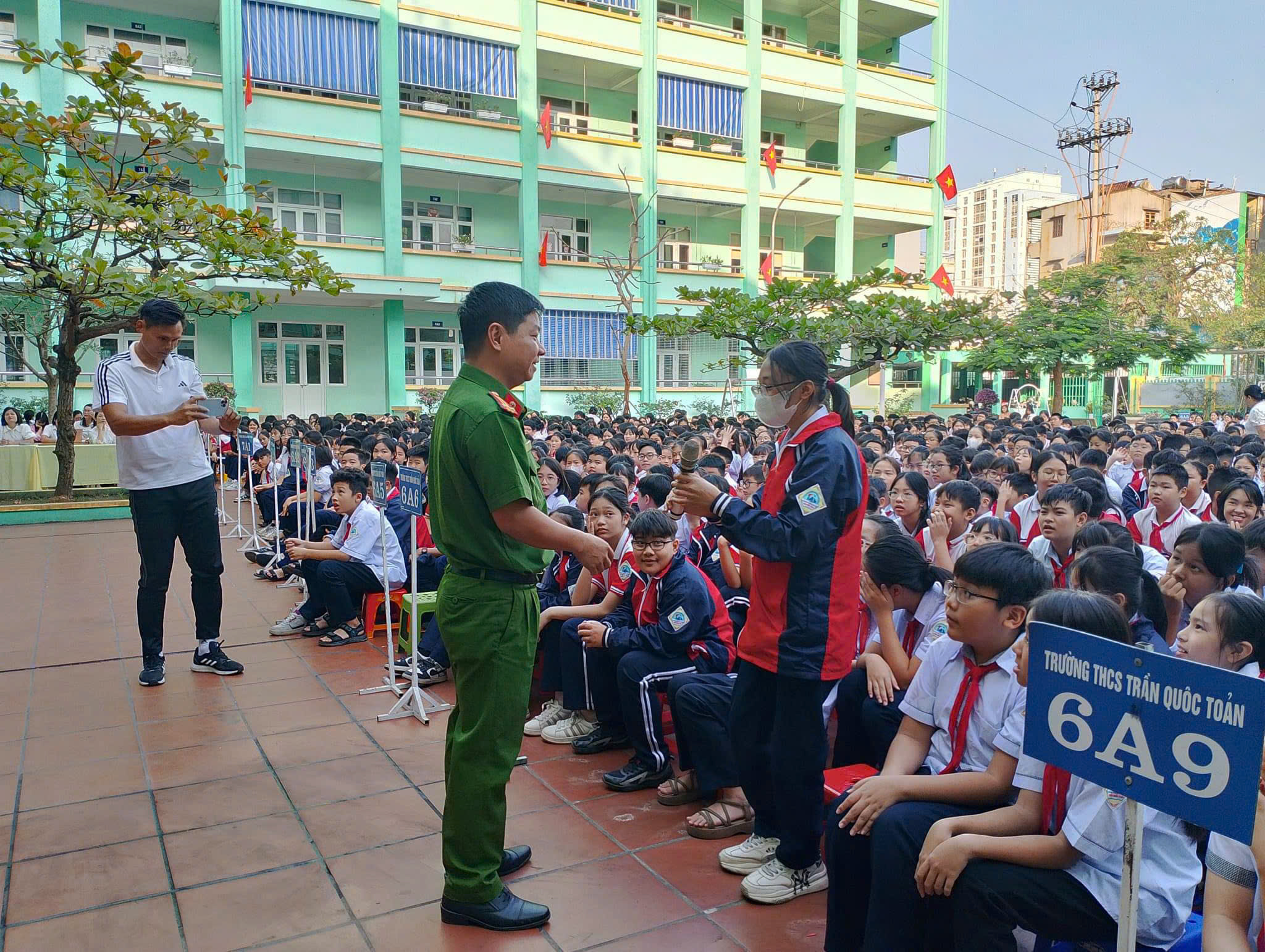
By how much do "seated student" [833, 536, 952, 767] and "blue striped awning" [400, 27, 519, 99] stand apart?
1831 centimetres

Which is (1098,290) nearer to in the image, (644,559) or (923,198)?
(923,198)

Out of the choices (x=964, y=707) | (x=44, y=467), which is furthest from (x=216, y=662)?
(x=44, y=467)

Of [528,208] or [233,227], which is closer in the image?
[233,227]

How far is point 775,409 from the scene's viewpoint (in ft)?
9.14

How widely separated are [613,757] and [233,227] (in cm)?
670

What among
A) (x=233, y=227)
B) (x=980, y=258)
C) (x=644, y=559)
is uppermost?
(x=980, y=258)

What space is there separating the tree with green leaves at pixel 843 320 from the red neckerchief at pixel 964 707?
33.7ft

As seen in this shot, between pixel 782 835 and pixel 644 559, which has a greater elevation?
pixel 644 559

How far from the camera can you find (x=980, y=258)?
78438mm

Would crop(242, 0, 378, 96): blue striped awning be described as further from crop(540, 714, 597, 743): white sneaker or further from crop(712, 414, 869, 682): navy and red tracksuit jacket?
crop(712, 414, 869, 682): navy and red tracksuit jacket

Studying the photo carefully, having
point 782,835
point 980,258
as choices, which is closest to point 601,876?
point 782,835

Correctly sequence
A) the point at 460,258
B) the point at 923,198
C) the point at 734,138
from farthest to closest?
the point at 923,198, the point at 734,138, the point at 460,258

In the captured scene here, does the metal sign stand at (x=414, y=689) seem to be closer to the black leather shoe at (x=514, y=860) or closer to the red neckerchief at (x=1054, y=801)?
the black leather shoe at (x=514, y=860)

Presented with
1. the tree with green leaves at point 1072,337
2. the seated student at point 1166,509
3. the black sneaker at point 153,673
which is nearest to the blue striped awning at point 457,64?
the tree with green leaves at point 1072,337
